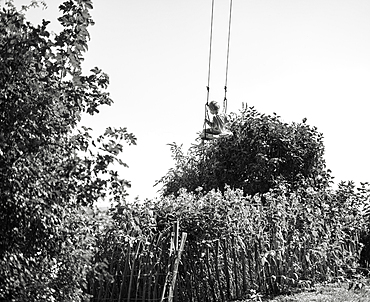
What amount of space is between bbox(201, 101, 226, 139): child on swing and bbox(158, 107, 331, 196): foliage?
0.53ft

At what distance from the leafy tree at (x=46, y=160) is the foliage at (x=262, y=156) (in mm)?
7461

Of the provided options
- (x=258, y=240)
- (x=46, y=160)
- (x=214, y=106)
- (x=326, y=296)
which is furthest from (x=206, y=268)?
(x=214, y=106)

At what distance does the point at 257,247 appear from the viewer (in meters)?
7.42

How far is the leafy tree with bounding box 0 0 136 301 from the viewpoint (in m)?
3.46

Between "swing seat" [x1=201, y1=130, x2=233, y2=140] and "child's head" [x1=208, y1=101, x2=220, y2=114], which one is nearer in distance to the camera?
"swing seat" [x1=201, y1=130, x2=233, y2=140]

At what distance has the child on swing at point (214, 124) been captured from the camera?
11.9m

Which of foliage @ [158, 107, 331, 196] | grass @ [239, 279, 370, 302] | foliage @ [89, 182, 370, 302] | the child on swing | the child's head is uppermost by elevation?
the child's head

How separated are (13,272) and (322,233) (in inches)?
216

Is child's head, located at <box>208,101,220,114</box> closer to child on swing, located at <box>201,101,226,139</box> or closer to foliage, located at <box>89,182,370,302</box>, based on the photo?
child on swing, located at <box>201,101,226,139</box>

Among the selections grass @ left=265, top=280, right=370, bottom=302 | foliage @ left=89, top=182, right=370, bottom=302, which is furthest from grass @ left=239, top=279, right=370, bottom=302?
Result: foliage @ left=89, top=182, right=370, bottom=302

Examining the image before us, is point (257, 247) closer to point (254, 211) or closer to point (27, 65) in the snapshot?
point (254, 211)

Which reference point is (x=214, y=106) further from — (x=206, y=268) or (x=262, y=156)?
(x=206, y=268)

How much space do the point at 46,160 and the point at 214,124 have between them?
8570 mm

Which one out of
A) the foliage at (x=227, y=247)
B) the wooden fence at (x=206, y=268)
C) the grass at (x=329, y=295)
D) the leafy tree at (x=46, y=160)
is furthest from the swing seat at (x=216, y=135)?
the leafy tree at (x=46, y=160)
